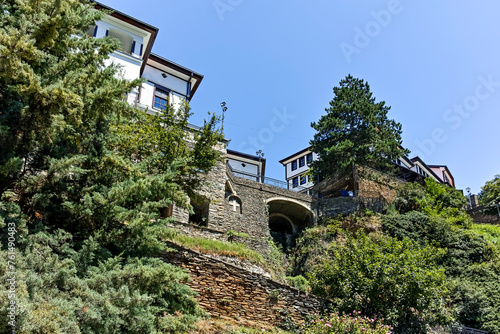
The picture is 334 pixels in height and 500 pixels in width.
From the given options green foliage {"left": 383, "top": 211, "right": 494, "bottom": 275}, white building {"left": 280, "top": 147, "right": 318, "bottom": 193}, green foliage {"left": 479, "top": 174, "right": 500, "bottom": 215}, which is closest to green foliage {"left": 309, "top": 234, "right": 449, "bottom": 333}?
green foliage {"left": 383, "top": 211, "right": 494, "bottom": 275}

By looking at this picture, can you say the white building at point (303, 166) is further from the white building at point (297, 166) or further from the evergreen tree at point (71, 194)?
the evergreen tree at point (71, 194)

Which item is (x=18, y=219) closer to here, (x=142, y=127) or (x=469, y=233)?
(x=142, y=127)

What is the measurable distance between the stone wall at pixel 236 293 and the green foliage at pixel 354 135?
16.4 meters

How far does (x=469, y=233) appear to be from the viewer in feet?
71.4

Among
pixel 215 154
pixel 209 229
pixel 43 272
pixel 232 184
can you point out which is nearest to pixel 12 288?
pixel 43 272

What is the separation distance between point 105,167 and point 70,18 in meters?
3.12

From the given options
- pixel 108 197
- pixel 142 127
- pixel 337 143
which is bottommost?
pixel 108 197

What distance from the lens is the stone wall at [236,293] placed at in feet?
35.9

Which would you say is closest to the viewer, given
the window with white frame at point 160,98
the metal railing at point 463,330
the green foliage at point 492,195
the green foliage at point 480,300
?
the metal railing at point 463,330

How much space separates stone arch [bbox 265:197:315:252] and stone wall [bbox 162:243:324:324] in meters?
11.9

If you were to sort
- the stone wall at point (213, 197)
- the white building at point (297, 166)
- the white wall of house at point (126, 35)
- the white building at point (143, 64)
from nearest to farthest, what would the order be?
the stone wall at point (213, 197) → the white building at point (143, 64) → the white wall of house at point (126, 35) → the white building at point (297, 166)

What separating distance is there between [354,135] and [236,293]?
20.3 meters

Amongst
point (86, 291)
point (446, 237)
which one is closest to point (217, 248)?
point (86, 291)

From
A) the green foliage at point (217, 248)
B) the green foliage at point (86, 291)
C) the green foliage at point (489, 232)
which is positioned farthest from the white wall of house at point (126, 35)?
the green foliage at point (489, 232)
